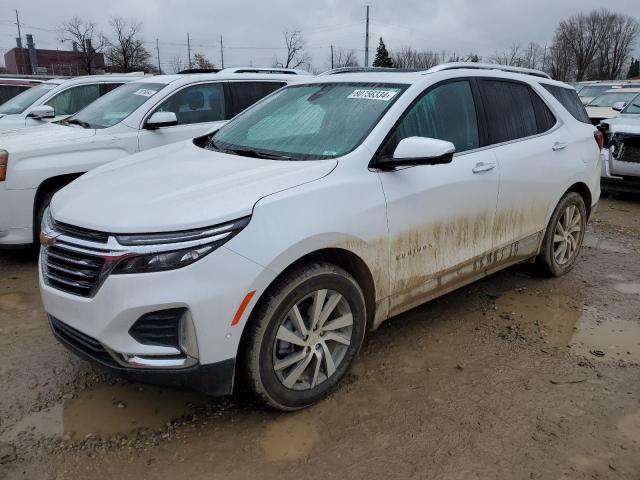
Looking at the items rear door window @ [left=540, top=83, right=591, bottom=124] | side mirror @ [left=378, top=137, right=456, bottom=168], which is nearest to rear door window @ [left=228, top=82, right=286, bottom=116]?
rear door window @ [left=540, top=83, right=591, bottom=124]

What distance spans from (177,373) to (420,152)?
1672 mm

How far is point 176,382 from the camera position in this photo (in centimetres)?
247

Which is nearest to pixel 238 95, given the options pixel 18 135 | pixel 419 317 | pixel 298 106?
pixel 18 135

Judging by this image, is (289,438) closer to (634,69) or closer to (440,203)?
(440,203)

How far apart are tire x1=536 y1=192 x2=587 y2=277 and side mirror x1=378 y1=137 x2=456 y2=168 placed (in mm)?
1982

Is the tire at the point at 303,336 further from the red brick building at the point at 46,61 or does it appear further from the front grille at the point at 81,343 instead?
the red brick building at the point at 46,61

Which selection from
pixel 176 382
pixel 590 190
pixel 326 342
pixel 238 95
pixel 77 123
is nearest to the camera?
pixel 176 382

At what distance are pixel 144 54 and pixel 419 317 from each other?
2096 inches

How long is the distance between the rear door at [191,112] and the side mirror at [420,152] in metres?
3.59

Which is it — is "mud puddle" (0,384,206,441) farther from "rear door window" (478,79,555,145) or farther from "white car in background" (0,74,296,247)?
"rear door window" (478,79,555,145)

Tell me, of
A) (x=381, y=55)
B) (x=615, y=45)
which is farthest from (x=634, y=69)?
(x=381, y=55)

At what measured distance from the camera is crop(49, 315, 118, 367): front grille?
254 cm

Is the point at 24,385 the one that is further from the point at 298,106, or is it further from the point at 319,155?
the point at 298,106

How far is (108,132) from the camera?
5652mm
